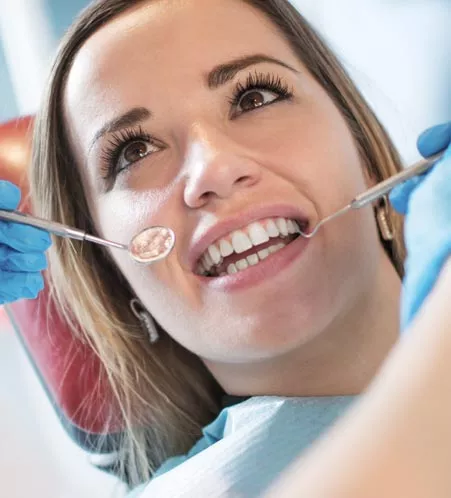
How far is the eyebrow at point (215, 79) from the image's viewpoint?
89cm

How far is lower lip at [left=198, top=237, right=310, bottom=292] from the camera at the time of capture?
870mm

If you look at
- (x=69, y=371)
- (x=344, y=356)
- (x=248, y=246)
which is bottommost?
(x=344, y=356)

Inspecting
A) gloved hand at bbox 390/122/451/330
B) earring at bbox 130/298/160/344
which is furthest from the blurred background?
gloved hand at bbox 390/122/451/330

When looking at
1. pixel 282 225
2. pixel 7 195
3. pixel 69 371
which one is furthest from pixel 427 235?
pixel 69 371

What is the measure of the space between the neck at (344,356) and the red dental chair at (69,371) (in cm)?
44

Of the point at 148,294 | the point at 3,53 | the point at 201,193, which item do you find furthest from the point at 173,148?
the point at 3,53

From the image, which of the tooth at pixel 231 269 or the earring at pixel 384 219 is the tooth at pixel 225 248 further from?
the earring at pixel 384 219

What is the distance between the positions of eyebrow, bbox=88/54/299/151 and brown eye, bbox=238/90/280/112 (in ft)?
0.13

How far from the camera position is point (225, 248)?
2.87 feet

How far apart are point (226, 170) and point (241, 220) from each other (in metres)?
0.07

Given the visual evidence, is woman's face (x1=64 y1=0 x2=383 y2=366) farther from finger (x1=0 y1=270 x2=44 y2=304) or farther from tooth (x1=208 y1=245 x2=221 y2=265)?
finger (x1=0 y1=270 x2=44 y2=304)

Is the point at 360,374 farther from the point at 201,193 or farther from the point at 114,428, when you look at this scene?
the point at 114,428

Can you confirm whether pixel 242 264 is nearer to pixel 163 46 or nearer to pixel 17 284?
pixel 163 46

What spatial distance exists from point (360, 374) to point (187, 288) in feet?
0.96
